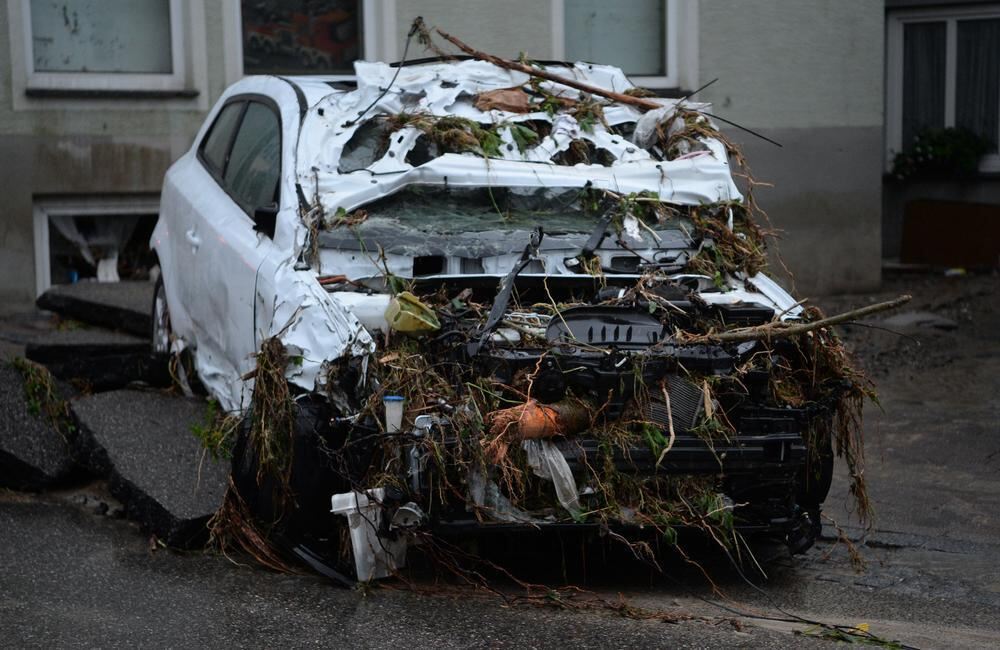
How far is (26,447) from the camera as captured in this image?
659cm

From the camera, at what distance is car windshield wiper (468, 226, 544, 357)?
16.9 feet

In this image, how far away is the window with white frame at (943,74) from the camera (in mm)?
15508

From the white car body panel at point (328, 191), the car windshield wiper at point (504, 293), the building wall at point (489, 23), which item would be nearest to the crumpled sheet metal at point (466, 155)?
the white car body panel at point (328, 191)

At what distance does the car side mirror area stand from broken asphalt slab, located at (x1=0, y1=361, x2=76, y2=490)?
1.64 m

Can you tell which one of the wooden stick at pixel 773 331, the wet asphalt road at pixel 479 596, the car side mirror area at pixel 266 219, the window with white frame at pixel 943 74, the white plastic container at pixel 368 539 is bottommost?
the wet asphalt road at pixel 479 596

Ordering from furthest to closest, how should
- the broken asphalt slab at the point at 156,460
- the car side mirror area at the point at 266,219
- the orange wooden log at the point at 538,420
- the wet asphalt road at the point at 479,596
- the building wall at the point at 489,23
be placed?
the building wall at the point at 489,23
the car side mirror area at the point at 266,219
the broken asphalt slab at the point at 156,460
the orange wooden log at the point at 538,420
the wet asphalt road at the point at 479,596

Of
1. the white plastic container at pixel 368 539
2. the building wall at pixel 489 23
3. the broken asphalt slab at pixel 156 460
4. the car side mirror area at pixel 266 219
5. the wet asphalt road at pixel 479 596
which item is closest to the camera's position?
the wet asphalt road at pixel 479 596

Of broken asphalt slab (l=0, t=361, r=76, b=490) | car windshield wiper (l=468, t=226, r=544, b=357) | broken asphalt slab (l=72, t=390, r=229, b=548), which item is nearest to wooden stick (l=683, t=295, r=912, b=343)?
car windshield wiper (l=468, t=226, r=544, b=357)

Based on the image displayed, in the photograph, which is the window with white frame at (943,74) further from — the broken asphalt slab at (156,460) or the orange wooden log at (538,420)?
the orange wooden log at (538,420)

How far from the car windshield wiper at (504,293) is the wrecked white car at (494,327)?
0.01 m

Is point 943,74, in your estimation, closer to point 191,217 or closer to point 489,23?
point 489,23

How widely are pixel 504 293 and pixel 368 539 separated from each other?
44.3 inches

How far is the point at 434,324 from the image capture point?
523 centimetres

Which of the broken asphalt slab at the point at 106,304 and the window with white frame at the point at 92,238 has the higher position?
the window with white frame at the point at 92,238
